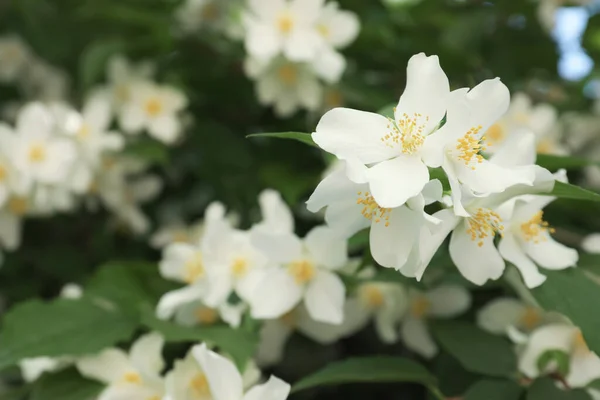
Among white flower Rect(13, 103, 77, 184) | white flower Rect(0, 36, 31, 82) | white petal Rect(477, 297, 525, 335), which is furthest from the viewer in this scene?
white flower Rect(0, 36, 31, 82)

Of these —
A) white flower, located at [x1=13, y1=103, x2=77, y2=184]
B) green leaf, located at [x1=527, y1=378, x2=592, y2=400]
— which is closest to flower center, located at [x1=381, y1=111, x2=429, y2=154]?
green leaf, located at [x1=527, y1=378, x2=592, y2=400]

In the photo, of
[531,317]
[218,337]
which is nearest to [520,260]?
[531,317]

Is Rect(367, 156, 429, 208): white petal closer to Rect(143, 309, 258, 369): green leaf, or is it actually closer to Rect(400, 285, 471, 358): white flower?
Rect(143, 309, 258, 369): green leaf

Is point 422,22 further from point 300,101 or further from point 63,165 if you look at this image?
point 63,165

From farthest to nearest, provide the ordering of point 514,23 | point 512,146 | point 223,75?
1. point 514,23
2. point 223,75
3. point 512,146

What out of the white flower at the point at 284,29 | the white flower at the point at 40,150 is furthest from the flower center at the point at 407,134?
the white flower at the point at 40,150

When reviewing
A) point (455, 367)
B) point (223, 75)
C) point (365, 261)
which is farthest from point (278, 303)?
point (223, 75)
